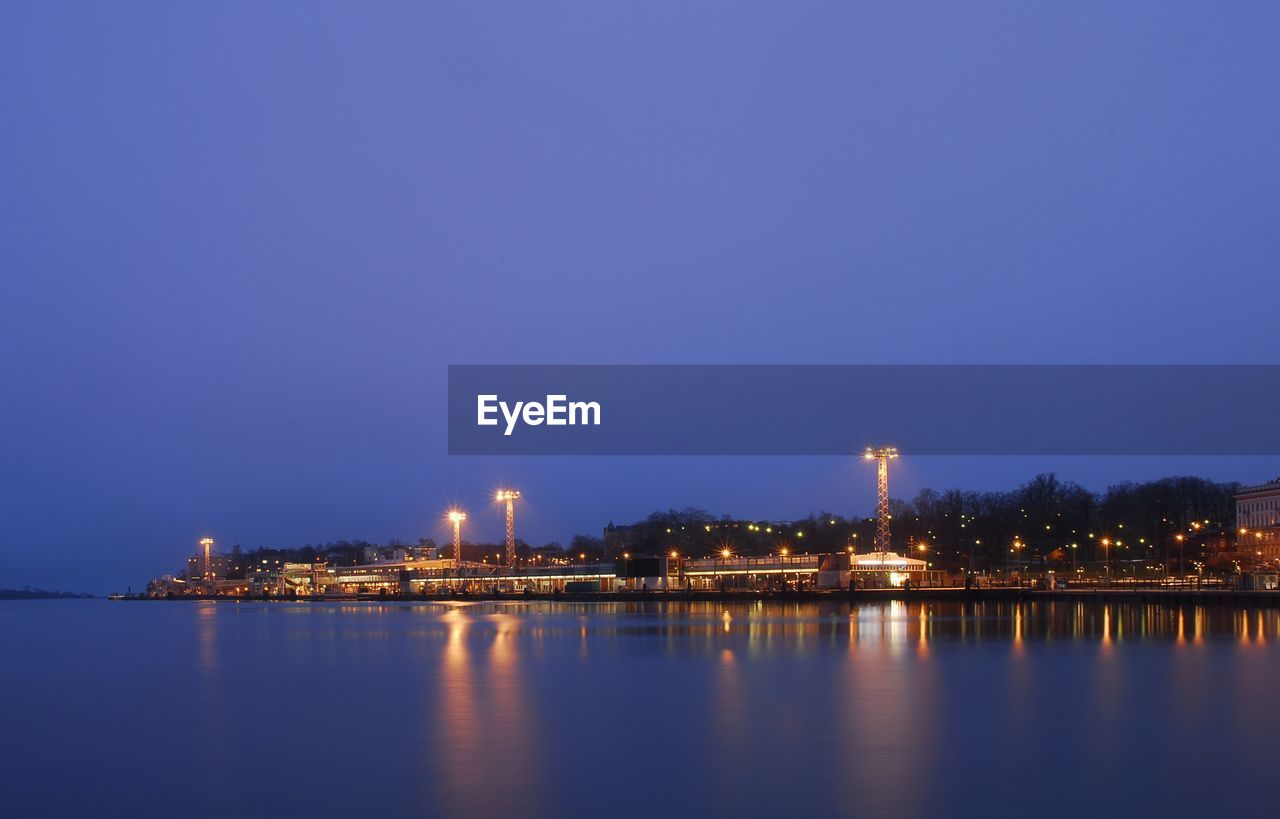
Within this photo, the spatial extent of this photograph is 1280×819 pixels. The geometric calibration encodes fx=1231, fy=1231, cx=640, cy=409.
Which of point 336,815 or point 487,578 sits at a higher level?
point 336,815

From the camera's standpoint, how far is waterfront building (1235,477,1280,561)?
100m

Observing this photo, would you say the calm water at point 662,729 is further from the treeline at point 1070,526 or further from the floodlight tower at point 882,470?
the treeline at point 1070,526

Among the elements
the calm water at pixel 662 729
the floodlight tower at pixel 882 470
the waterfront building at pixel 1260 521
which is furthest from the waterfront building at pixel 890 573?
the calm water at pixel 662 729

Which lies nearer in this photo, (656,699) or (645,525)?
(656,699)

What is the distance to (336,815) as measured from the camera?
15.5 metres

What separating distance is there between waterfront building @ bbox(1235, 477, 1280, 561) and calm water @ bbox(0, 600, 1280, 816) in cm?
6363

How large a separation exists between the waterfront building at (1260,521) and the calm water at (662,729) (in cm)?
6363

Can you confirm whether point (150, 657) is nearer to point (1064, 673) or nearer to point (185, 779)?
point (185, 779)

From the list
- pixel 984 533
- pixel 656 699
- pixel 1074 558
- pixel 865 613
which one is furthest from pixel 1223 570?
pixel 656 699

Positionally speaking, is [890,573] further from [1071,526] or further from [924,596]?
[1071,526]

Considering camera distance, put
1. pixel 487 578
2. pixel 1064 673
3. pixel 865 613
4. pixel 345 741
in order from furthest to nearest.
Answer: pixel 487 578 → pixel 865 613 → pixel 1064 673 → pixel 345 741

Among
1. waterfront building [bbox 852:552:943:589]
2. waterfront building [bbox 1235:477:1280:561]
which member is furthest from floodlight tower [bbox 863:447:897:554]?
waterfront building [bbox 1235:477:1280:561]

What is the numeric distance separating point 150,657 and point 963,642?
1158 inches

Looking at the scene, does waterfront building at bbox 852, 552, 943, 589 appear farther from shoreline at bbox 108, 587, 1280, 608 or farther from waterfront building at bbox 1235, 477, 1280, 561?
waterfront building at bbox 1235, 477, 1280, 561
